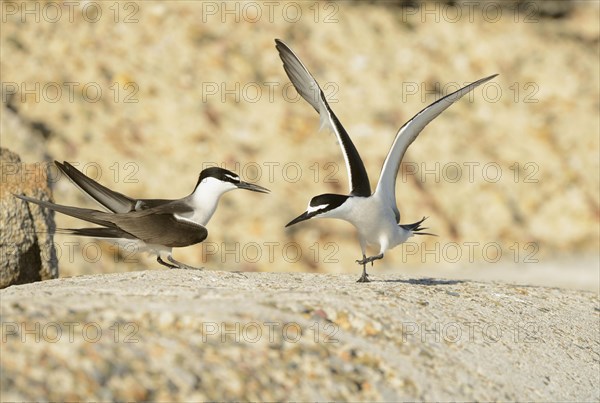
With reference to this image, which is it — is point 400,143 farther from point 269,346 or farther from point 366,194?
point 269,346

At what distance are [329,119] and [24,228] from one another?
242cm

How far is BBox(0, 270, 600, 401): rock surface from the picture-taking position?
398 cm

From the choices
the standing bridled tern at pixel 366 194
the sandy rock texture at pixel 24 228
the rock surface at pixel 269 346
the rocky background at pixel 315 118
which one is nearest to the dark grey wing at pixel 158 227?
the rock surface at pixel 269 346

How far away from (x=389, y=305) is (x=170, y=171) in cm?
792

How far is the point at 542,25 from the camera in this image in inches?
629

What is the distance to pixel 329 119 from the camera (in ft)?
21.1

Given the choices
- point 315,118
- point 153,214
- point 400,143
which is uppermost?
point 315,118

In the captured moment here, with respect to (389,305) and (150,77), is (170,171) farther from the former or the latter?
(389,305)

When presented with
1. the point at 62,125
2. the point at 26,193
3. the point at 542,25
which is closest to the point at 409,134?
the point at 26,193

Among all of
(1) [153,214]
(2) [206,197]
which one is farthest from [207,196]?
(1) [153,214]

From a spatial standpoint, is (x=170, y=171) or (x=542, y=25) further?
(x=542, y=25)

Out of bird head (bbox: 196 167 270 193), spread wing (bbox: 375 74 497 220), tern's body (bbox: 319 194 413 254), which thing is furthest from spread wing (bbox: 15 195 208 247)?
spread wing (bbox: 375 74 497 220)

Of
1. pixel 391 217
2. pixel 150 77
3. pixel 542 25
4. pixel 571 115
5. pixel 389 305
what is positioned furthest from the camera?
pixel 542 25

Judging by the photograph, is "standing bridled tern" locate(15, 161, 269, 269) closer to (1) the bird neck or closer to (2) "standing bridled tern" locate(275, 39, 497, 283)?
(1) the bird neck
